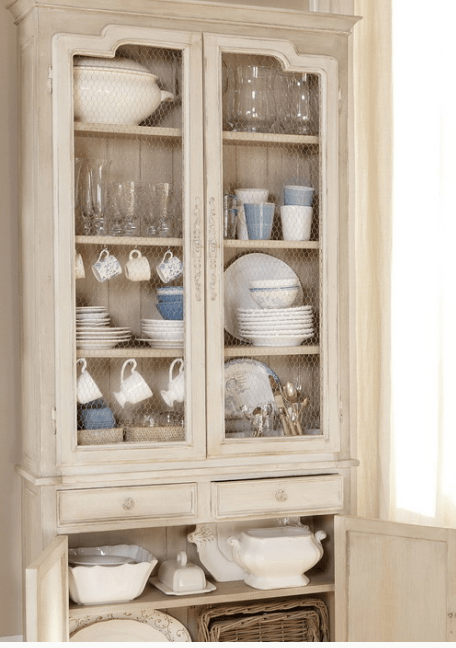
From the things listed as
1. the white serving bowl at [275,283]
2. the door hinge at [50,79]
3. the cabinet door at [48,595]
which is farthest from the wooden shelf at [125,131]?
the cabinet door at [48,595]

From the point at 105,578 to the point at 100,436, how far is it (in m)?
0.39

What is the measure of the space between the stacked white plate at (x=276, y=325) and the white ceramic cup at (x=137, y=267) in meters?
0.30

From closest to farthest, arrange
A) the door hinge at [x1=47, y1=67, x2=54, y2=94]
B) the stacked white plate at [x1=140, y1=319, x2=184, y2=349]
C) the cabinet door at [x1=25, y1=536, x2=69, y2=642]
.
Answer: the cabinet door at [x1=25, y1=536, x2=69, y2=642], the door hinge at [x1=47, y1=67, x2=54, y2=94], the stacked white plate at [x1=140, y1=319, x2=184, y2=349]

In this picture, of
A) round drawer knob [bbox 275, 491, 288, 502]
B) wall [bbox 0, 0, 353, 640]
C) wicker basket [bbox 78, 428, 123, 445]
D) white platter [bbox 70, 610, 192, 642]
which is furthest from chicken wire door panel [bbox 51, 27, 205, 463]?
white platter [bbox 70, 610, 192, 642]

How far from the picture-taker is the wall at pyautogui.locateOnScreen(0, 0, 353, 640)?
267cm

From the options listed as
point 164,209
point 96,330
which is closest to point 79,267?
point 96,330

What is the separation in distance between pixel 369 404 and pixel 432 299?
1.50 ft

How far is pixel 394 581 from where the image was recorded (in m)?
2.47

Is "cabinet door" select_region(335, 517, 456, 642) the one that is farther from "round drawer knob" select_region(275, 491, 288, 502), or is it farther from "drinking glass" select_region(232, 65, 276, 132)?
"drinking glass" select_region(232, 65, 276, 132)

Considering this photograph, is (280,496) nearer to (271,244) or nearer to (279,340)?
(279,340)

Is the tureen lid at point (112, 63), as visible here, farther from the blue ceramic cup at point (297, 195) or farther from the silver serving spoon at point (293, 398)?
the silver serving spoon at point (293, 398)

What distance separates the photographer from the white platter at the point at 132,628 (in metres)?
2.55

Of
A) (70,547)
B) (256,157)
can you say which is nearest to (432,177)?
(256,157)

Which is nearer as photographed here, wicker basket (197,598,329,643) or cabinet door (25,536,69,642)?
cabinet door (25,536,69,642)
